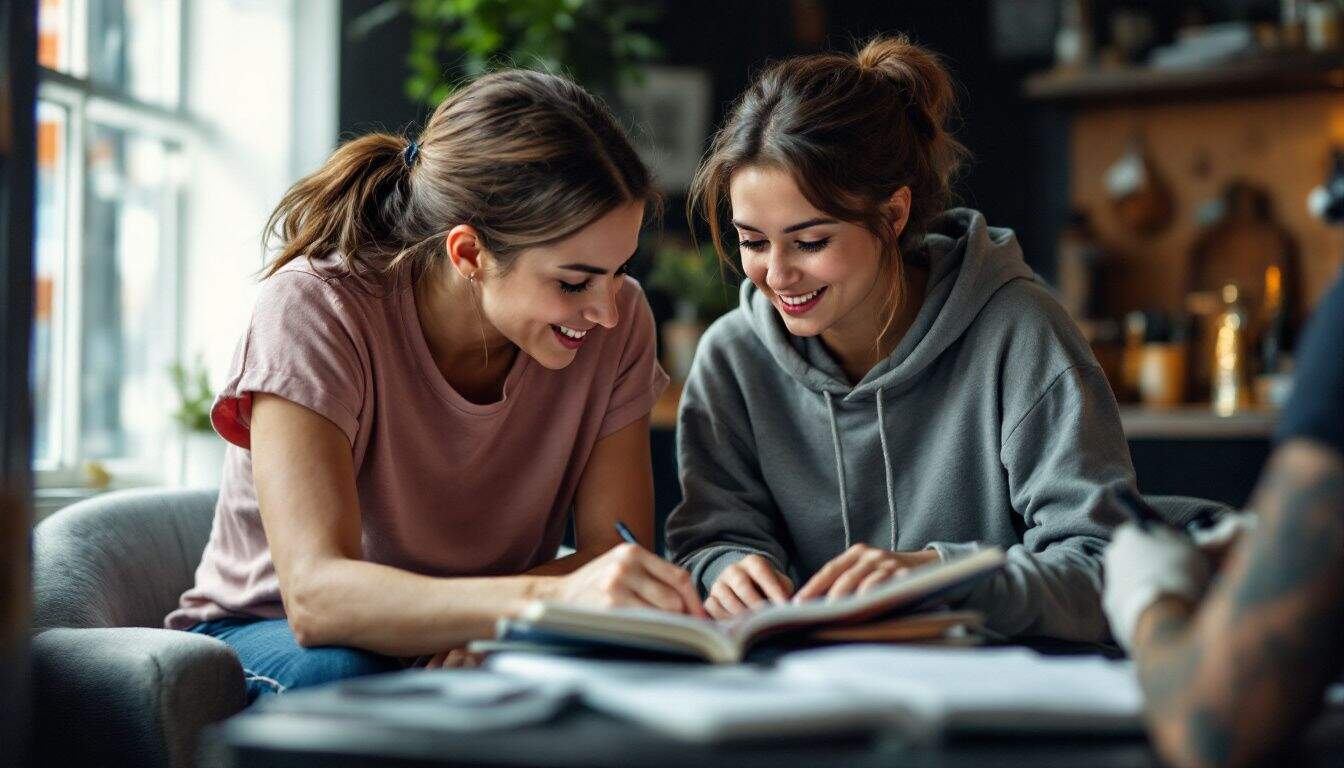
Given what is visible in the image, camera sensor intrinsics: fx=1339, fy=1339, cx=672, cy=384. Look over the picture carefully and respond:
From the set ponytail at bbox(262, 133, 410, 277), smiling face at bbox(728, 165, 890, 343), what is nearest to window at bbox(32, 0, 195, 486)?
ponytail at bbox(262, 133, 410, 277)

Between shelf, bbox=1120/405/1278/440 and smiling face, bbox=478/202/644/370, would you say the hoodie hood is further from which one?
shelf, bbox=1120/405/1278/440

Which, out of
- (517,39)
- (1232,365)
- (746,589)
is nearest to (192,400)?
(517,39)

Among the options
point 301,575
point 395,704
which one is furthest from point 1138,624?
point 301,575

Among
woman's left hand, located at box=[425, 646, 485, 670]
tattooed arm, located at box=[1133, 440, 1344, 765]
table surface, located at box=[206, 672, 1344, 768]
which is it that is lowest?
woman's left hand, located at box=[425, 646, 485, 670]

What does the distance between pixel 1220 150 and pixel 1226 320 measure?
0.64m

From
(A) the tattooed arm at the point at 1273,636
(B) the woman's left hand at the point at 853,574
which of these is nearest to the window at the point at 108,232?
(B) the woman's left hand at the point at 853,574

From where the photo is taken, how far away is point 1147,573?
1040 millimetres

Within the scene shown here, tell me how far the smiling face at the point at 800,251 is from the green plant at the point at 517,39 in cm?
179

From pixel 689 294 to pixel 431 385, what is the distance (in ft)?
7.81

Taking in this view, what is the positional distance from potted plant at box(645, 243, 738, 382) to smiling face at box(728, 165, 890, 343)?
218cm

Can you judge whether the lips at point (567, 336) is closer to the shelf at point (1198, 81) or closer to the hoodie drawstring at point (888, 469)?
the hoodie drawstring at point (888, 469)

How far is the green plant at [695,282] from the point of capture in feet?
13.4

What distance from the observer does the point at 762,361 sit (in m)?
2.03

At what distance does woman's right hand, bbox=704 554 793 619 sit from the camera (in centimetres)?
148
